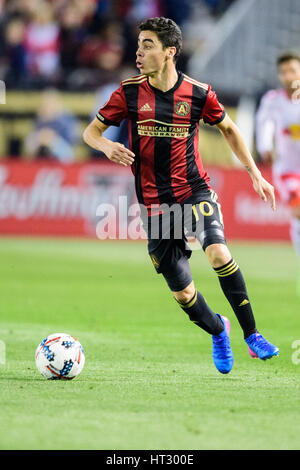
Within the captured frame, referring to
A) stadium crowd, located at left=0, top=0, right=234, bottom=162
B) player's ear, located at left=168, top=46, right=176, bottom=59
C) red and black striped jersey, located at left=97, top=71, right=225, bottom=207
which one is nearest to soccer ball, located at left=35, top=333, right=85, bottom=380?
red and black striped jersey, located at left=97, top=71, right=225, bottom=207

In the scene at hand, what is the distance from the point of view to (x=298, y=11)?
21047 mm

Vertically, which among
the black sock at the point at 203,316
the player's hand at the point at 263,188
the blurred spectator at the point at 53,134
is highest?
the player's hand at the point at 263,188

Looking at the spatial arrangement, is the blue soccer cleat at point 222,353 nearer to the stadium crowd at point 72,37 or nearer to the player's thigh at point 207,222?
the player's thigh at point 207,222

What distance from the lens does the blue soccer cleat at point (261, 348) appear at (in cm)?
594

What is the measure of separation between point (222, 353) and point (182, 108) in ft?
5.78

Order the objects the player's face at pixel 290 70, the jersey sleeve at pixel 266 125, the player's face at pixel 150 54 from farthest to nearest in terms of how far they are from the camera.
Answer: the jersey sleeve at pixel 266 125 < the player's face at pixel 290 70 < the player's face at pixel 150 54

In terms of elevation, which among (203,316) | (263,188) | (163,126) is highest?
(163,126)

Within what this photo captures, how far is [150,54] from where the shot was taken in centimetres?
635

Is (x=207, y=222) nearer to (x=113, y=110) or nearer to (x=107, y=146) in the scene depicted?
(x=107, y=146)

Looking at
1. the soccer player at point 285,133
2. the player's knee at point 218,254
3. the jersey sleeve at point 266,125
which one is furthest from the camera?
the jersey sleeve at point 266,125

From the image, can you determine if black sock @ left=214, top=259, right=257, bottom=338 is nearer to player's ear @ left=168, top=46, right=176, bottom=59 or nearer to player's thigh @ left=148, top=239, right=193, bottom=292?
player's thigh @ left=148, top=239, right=193, bottom=292

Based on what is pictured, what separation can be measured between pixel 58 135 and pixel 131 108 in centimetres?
1258

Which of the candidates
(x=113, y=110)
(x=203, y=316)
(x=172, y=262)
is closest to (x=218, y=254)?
(x=172, y=262)

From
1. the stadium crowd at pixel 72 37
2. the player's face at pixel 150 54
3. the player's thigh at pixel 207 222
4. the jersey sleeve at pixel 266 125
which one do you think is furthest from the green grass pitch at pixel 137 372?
the stadium crowd at pixel 72 37
